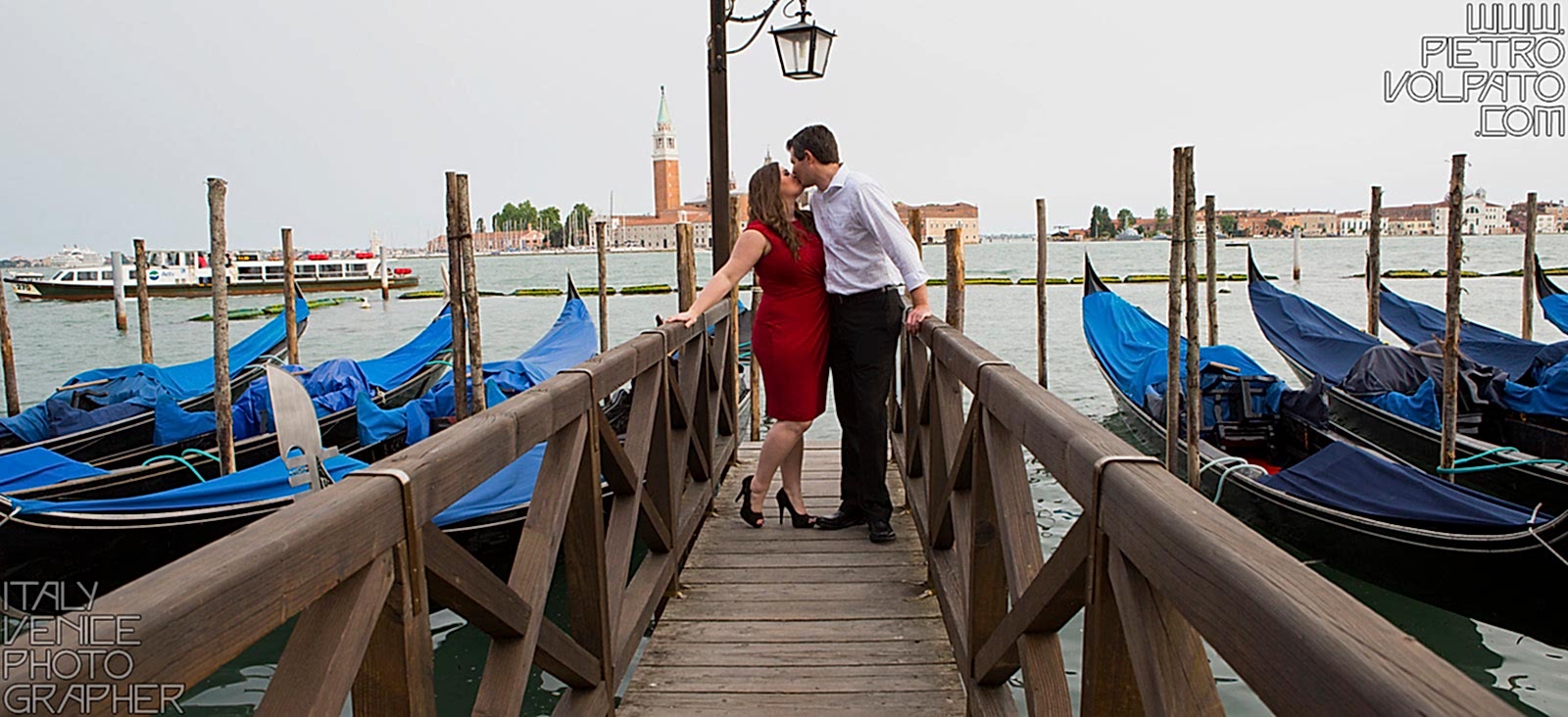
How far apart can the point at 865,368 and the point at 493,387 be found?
4595 millimetres

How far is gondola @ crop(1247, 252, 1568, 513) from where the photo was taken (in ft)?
17.5

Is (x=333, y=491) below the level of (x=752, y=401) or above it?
above

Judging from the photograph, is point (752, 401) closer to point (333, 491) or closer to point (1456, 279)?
point (1456, 279)

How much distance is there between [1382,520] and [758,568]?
2.94m

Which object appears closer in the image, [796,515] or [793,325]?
[793,325]

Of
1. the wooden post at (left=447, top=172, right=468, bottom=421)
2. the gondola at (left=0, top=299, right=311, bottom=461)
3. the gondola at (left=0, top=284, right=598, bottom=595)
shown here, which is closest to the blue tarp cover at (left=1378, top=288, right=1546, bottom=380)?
the gondola at (left=0, top=284, right=598, bottom=595)

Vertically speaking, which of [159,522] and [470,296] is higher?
[470,296]

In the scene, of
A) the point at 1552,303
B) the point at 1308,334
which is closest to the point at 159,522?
the point at 1308,334

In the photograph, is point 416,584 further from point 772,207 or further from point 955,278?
point 955,278

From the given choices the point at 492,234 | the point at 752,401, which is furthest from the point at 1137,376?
the point at 492,234

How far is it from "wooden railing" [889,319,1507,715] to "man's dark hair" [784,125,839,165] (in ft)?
2.65

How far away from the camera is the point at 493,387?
7.27 m

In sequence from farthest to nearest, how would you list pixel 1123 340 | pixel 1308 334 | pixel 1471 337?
pixel 1123 340 < pixel 1308 334 < pixel 1471 337

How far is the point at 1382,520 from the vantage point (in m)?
4.56
